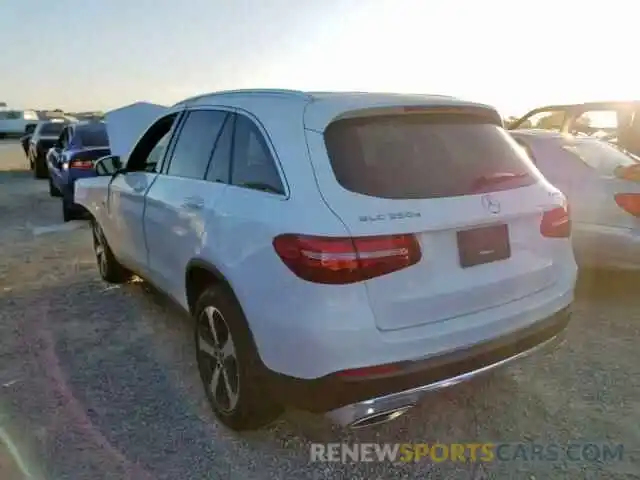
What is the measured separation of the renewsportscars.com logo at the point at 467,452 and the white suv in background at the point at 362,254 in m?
0.43

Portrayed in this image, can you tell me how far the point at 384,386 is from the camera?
246 cm

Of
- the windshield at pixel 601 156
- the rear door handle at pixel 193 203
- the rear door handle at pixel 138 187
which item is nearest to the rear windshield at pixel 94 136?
the rear door handle at pixel 138 187

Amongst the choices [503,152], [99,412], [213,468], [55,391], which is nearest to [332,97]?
[503,152]

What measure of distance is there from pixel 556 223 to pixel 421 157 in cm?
83

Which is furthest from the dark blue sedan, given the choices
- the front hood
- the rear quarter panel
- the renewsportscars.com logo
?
the renewsportscars.com logo

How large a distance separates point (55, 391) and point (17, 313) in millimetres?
1788

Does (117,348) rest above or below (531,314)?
below

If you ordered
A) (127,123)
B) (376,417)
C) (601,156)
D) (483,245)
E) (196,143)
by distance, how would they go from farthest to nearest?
(127,123)
(601,156)
(196,143)
(483,245)
(376,417)

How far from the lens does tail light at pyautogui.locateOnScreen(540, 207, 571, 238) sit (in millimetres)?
2955

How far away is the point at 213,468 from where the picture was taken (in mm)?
2836

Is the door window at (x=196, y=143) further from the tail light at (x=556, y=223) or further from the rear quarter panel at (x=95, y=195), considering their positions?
the tail light at (x=556, y=223)

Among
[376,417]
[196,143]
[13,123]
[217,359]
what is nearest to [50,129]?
[196,143]

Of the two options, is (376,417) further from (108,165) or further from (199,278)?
(108,165)

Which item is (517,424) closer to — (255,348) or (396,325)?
(396,325)
